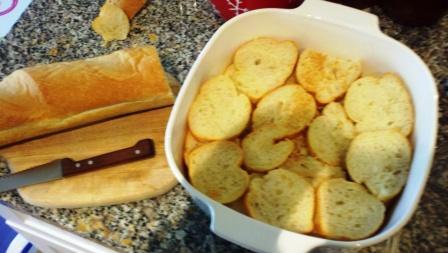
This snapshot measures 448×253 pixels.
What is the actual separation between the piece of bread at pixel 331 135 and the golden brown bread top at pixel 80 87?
22 cm

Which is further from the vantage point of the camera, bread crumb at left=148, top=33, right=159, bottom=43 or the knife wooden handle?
bread crumb at left=148, top=33, right=159, bottom=43

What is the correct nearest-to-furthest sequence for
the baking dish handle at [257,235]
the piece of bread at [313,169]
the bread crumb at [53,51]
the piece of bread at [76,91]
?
the baking dish handle at [257,235] → the piece of bread at [313,169] → the piece of bread at [76,91] → the bread crumb at [53,51]

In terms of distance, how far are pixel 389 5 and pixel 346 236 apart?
0.40m

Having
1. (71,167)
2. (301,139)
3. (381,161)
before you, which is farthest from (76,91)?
(381,161)

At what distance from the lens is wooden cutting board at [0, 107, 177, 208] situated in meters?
0.66

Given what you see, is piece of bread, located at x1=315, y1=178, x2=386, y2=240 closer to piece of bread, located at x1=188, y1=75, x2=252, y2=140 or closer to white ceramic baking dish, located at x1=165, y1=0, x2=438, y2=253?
white ceramic baking dish, located at x1=165, y1=0, x2=438, y2=253

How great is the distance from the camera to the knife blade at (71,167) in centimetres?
68

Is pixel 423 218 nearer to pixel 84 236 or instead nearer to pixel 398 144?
pixel 398 144

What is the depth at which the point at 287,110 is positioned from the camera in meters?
0.62

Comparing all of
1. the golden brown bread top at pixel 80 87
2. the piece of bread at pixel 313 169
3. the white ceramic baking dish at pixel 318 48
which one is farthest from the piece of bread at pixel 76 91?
the piece of bread at pixel 313 169

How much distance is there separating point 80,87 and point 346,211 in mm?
409

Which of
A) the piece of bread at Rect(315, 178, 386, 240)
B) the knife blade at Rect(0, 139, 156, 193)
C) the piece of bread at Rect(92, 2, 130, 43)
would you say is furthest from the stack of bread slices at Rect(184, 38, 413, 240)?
the piece of bread at Rect(92, 2, 130, 43)

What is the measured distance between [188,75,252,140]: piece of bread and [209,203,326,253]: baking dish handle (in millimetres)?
126

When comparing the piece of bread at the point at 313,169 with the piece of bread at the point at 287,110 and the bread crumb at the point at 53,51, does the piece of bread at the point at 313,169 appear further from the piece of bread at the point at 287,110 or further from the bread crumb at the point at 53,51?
the bread crumb at the point at 53,51
